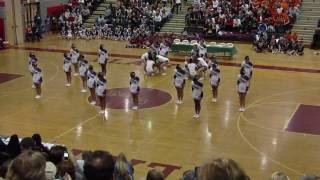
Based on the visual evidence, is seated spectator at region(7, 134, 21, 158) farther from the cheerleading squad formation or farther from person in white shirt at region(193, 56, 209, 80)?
person in white shirt at region(193, 56, 209, 80)

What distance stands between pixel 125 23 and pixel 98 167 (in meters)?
29.8

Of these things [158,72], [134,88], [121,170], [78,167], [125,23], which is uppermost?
[125,23]

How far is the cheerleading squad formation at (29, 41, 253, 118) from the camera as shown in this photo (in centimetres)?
1738

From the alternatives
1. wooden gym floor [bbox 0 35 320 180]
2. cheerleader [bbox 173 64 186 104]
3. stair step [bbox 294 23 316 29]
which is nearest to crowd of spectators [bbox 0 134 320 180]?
wooden gym floor [bbox 0 35 320 180]

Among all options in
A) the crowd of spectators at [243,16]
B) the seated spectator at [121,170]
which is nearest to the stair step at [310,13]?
the crowd of spectators at [243,16]

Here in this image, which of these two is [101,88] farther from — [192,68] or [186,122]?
[192,68]

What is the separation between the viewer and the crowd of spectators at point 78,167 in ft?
13.9

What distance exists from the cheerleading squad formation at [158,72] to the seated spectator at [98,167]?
11.4m

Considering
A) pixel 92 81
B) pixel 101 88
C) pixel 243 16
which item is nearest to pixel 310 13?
pixel 243 16

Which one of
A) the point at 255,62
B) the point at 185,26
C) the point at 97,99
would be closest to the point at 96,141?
the point at 97,99

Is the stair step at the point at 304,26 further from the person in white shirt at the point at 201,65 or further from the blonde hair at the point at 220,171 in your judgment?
the blonde hair at the point at 220,171

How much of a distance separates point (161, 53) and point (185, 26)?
924cm

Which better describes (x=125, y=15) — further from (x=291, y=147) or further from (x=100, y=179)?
(x=100, y=179)

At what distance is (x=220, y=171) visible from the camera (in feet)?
13.6
